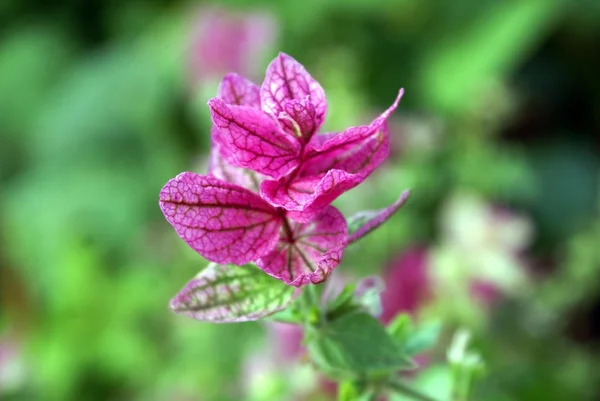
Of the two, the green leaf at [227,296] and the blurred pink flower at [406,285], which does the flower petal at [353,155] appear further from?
the blurred pink flower at [406,285]

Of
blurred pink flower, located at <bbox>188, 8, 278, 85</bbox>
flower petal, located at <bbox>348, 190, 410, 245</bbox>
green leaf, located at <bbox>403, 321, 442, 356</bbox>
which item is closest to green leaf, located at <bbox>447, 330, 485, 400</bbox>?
green leaf, located at <bbox>403, 321, 442, 356</bbox>

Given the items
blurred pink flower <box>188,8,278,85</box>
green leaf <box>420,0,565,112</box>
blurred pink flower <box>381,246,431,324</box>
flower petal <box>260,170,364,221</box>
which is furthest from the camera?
green leaf <box>420,0,565,112</box>

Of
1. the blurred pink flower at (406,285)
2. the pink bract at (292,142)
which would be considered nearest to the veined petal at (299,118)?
the pink bract at (292,142)

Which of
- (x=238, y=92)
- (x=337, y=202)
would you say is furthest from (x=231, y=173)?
(x=337, y=202)

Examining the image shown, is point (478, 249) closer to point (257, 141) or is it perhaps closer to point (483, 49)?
point (483, 49)

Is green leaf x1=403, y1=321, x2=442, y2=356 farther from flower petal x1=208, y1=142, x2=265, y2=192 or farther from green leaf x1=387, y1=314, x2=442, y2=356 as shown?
flower petal x1=208, y1=142, x2=265, y2=192
